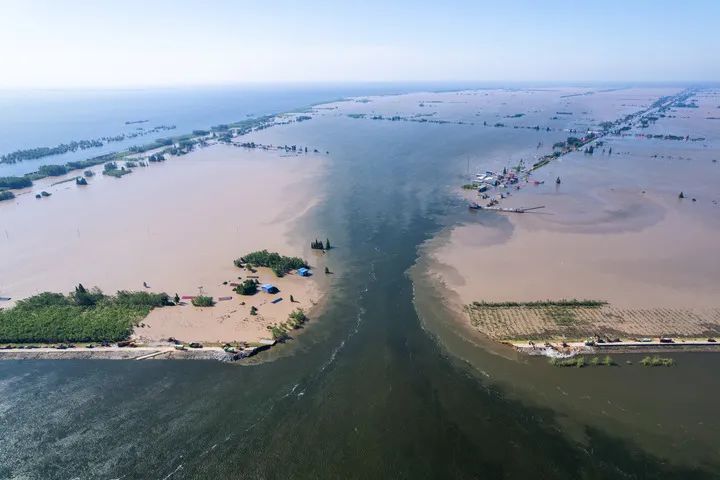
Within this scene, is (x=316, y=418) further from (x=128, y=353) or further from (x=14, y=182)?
(x=14, y=182)

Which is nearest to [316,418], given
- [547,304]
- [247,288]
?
[247,288]

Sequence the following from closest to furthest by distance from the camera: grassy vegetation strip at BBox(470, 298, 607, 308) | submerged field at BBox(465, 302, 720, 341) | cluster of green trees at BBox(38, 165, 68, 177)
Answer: submerged field at BBox(465, 302, 720, 341) < grassy vegetation strip at BBox(470, 298, 607, 308) < cluster of green trees at BBox(38, 165, 68, 177)

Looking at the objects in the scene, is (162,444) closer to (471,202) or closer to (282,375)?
(282,375)

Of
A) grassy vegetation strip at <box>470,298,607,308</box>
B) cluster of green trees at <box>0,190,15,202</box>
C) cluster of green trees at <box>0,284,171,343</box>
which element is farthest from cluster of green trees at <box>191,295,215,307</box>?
cluster of green trees at <box>0,190,15,202</box>

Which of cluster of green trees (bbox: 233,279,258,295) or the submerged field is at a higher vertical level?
cluster of green trees (bbox: 233,279,258,295)

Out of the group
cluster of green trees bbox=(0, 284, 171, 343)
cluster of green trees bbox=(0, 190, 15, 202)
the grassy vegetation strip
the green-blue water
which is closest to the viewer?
the green-blue water

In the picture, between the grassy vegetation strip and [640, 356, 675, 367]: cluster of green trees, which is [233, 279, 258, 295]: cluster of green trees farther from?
[640, 356, 675, 367]: cluster of green trees

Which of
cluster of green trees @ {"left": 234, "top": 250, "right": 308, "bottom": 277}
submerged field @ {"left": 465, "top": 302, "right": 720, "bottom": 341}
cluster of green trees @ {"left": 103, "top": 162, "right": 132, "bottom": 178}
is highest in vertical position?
cluster of green trees @ {"left": 103, "top": 162, "right": 132, "bottom": 178}
